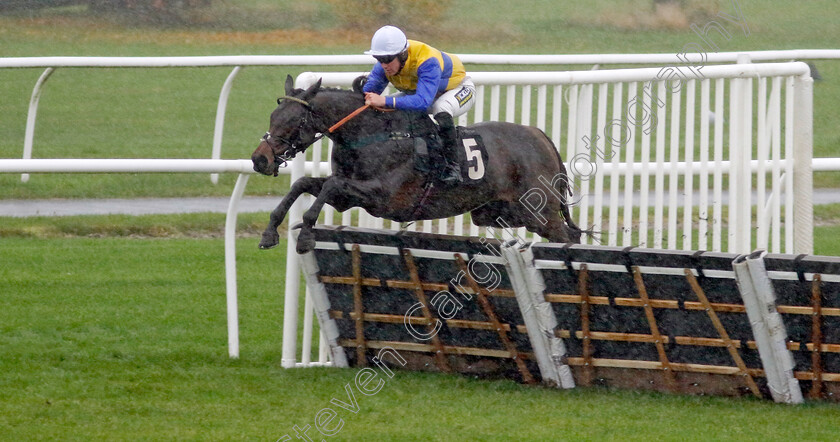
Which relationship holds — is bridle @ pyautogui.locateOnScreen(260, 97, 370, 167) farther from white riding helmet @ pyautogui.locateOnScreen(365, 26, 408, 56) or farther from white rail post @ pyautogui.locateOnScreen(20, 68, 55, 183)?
white rail post @ pyautogui.locateOnScreen(20, 68, 55, 183)

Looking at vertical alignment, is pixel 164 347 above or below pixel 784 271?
below

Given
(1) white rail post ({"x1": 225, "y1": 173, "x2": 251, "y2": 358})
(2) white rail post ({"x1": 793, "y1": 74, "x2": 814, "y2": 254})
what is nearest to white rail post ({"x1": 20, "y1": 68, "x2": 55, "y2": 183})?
(1) white rail post ({"x1": 225, "y1": 173, "x2": 251, "y2": 358})

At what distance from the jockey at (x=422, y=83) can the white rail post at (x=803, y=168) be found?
186 cm

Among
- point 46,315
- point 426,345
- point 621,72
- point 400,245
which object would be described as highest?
point 621,72

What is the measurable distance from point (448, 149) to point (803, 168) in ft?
6.88

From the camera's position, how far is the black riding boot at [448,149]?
5.59 meters

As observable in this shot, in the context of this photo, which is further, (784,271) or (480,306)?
(480,306)

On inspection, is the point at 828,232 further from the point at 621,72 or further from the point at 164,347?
the point at 164,347

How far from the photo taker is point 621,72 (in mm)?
6332

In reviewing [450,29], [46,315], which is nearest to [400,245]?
[46,315]

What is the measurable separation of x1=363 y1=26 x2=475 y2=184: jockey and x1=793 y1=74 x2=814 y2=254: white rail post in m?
1.86

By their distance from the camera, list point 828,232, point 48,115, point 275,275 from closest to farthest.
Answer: point 275,275, point 828,232, point 48,115

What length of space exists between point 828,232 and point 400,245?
569 centimetres

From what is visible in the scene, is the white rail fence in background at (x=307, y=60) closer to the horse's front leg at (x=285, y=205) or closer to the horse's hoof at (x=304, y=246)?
the horse's front leg at (x=285, y=205)
